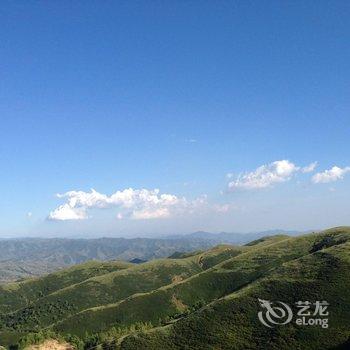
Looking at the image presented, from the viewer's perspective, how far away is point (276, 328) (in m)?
129

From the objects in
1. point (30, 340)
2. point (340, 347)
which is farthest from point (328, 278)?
point (30, 340)

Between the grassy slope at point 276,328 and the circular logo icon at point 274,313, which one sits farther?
the circular logo icon at point 274,313

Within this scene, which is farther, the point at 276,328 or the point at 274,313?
the point at 274,313

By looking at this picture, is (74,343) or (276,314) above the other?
(276,314)

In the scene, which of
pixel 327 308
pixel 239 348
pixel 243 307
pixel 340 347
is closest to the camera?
pixel 340 347

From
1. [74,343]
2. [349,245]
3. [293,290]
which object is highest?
[349,245]

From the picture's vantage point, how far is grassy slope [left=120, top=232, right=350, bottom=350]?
122438 mm

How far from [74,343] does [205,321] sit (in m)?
61.0

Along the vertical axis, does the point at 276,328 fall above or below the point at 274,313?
below

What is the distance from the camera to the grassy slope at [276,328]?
122 m

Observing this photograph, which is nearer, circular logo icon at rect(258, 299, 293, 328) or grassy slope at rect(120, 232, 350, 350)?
grassy slope at rect(120, 232, 350, 350)

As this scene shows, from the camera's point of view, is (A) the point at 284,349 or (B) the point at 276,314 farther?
(B) the point at 276,314

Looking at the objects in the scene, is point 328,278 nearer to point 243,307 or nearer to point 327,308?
point 327,308

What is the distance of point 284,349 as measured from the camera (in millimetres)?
118375
